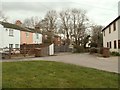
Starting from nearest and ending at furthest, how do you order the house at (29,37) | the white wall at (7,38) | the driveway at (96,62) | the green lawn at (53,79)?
the green lawn at (53,79) < the driveway at (96,62) < the white wall at (7,38) < the house at (29,37)

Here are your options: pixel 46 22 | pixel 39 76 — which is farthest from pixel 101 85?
pixel 46 22

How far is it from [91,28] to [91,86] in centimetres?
6099

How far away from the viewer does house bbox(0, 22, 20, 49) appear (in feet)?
130

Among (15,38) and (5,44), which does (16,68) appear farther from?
(15,38)

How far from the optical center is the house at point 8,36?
3972 centimetres

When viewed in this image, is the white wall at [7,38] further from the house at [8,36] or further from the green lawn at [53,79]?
the green lawn at [53,79]

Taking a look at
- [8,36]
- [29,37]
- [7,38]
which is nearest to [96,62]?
[7,38]

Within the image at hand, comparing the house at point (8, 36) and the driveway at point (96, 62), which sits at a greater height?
the house at point (8, 36)

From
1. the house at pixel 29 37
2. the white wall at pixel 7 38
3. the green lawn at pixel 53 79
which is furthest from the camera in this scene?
the house at pixel 29 37

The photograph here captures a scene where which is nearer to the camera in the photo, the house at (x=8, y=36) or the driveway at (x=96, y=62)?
the driveway at (x=96, y=62)

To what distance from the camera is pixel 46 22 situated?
65.1 meters

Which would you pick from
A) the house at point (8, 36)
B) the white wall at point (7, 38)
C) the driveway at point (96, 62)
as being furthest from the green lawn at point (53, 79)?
the white wall at point (7, 38)

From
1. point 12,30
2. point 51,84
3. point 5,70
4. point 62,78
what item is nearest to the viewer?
point 51,84

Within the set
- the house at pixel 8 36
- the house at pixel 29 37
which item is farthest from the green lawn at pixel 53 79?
the house at pixel 29 37
